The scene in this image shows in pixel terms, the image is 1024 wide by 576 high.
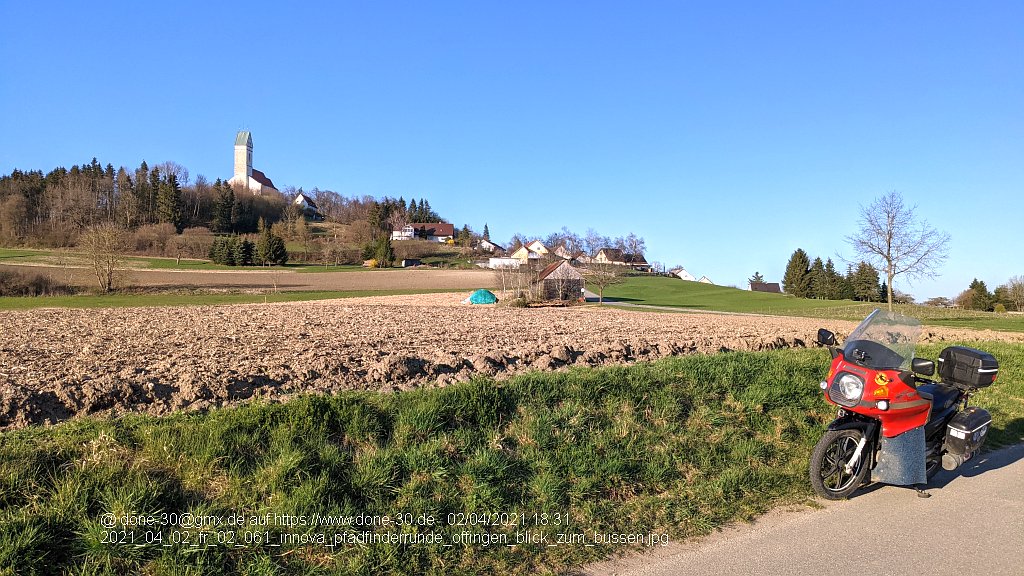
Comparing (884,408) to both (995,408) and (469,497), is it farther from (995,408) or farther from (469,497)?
(995,408)

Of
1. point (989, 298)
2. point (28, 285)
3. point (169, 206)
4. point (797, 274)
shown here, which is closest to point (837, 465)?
point (28, 285)

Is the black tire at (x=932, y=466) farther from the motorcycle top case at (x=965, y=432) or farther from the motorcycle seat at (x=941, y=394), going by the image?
the motorcycle seat at (x=941, y=394)

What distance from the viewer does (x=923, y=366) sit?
5539 mm

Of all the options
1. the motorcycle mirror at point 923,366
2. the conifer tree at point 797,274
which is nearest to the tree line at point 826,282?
the conifer tree at point 797,274

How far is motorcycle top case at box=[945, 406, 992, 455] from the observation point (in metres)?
6.09

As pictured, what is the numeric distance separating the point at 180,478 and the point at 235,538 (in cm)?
88

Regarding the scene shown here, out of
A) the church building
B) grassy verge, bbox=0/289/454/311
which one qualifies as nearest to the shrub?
grassy verge, bbox=0/289/454/311

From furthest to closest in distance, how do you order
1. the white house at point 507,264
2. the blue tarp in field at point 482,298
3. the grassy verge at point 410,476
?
the white house at point 507,264 → the blue tarp in field at point 482,298 → the grassy verge at point 410,476

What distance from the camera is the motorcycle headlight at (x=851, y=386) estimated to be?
561 centimetres

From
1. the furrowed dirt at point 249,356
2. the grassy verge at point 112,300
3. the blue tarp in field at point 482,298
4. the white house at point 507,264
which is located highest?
the white house at point 507,264

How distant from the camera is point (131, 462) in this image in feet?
15.3

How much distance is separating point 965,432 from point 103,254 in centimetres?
5336

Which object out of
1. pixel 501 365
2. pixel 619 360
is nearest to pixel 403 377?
pixel 501 365

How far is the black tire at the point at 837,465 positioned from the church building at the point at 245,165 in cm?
17406
